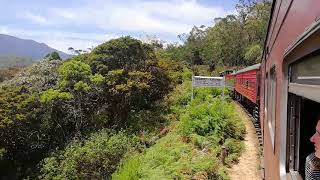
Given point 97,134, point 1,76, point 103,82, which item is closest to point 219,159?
point 97,134

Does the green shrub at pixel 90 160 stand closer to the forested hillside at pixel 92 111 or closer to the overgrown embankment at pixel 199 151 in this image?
the forested hillside at pixel 92 111

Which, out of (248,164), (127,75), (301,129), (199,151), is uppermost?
(127,75)

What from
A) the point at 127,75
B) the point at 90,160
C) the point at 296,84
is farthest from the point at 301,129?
the point at 127,75

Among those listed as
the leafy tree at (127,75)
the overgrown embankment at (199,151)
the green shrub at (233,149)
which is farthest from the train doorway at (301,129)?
the leafy tree at (127,75)

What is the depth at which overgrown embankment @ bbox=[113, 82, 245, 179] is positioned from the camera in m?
10.8

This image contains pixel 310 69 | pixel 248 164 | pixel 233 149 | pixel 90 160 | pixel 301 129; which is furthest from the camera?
pixel 90 160

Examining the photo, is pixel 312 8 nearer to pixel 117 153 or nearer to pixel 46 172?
pixel 117 153

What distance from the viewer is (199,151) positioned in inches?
508

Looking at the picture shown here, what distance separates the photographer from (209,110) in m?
15.3

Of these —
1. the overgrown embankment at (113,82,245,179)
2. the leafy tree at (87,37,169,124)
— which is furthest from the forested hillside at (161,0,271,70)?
the overgrown embankment at (113,82,245,179)

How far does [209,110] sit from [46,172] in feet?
40.3

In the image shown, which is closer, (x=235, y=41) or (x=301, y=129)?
(x=301, y=129)

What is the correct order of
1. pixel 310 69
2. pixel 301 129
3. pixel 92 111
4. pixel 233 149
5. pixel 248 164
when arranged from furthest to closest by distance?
pixel 92 111
pixel 233 149
pixel 248 164
pixel 301 129
pixel 310 69

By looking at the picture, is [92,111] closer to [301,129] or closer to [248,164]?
[248,164]
